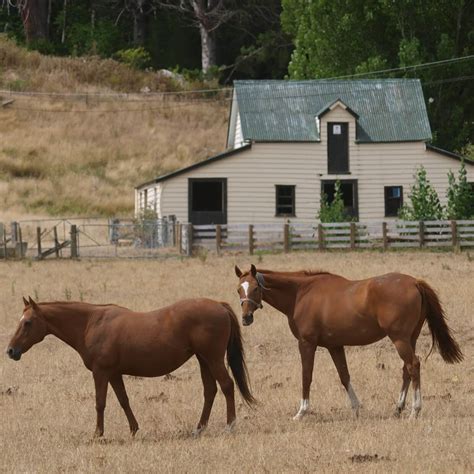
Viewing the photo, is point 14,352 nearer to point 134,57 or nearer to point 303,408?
point 303,408

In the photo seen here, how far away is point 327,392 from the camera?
52.5 feet

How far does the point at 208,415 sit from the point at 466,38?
153ft

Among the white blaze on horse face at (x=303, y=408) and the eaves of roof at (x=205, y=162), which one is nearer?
the white blaze on horse face at (x=303, y=408)

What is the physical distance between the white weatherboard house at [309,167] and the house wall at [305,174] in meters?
0.04

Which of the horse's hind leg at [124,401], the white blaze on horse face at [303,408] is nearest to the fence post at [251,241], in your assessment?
the white blaze on horse face at [303,408]

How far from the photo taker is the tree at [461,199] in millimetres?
43844

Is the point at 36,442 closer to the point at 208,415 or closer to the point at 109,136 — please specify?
the point at 208,415

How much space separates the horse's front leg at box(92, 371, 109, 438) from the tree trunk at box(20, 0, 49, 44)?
65.2m

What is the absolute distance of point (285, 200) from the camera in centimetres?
4750

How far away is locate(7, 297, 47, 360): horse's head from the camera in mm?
13320

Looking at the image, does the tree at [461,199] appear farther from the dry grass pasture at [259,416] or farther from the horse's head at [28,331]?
the horse's head at [28,331]

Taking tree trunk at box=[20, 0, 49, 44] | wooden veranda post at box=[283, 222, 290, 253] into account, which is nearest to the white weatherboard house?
wooden veranda post at box=[283, 222, 290, 253]

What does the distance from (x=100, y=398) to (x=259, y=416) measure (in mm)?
2174

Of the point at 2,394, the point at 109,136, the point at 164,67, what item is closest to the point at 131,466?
the point at 2,394
